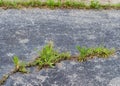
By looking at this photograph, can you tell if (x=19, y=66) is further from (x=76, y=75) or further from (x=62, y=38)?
(x=62, y=38)

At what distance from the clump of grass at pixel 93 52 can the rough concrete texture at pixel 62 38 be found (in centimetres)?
8

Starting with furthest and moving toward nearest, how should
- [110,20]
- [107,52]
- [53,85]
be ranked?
1. [110,20]
2. [107,52]
3. [53,85]

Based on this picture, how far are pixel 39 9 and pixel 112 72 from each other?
66.6 inches

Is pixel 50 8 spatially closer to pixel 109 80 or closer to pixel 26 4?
pixel 26 4

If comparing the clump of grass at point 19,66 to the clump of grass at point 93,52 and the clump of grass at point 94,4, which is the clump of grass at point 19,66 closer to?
the clump of grass at point 93,52

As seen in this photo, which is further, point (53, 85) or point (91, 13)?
point (91, 13)

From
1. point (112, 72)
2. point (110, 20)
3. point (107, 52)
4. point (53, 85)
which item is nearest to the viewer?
point (53, 85)

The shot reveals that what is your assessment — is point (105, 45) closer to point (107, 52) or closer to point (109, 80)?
point (107, 52)

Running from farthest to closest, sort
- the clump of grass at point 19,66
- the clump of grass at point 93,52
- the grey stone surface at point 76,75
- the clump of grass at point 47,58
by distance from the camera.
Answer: the clump of grass at point 93,52
the clump of grass at point 47,58
the clump of grass at point 19,66
the grey stone surface at point 76,75

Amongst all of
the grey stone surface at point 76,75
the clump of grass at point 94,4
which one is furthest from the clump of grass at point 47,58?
the clump of grass at point 94,4

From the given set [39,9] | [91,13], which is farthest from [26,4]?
[91,13]

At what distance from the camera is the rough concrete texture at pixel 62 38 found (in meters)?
3.72

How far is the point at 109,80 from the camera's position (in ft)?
12.3

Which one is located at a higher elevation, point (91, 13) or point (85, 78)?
point (91, 13)
